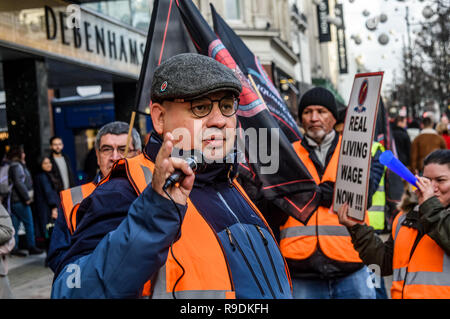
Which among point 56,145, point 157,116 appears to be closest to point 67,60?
point 56,145

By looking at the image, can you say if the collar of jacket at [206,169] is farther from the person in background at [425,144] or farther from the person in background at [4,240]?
the person in background at [425,144]

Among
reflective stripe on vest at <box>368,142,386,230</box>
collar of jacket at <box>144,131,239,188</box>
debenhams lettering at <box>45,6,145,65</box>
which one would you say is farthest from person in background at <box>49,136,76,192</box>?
collar of jacket at <box>144,131,239,188</box>

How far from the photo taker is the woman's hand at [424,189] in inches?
126

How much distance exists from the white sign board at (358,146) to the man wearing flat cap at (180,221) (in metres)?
1.21

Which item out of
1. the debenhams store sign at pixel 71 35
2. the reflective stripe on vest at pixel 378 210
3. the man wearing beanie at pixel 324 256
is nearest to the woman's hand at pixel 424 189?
the man wearing beanie at pixel 324 256

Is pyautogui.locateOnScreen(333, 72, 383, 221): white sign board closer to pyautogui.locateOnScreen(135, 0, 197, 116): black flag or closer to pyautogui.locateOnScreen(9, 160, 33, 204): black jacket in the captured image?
pyautogui.locateOnScreen(135, 0, 197, 116): black flag

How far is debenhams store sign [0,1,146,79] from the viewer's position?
29.0ft

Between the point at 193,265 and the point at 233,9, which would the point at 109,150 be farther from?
the point at 233,9

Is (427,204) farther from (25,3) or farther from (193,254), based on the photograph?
(25,3)

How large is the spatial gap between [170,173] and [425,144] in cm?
1010

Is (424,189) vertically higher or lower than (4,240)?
higher

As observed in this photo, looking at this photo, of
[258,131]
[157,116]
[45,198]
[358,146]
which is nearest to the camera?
[157,116]

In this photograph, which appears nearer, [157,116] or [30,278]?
[157,116]

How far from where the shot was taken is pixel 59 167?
9.46 m
